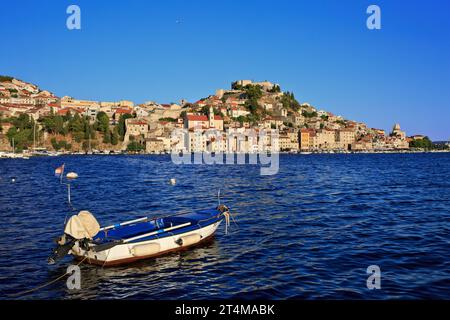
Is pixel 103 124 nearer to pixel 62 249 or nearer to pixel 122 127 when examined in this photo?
pixel 122 127

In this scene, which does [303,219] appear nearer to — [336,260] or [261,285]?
[336,260]

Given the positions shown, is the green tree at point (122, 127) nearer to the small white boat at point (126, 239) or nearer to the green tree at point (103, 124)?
the green tree at point (103, 124)

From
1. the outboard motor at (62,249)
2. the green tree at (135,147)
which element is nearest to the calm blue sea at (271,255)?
the outboard motor at (62,249)

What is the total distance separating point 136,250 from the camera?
1257 centimetres

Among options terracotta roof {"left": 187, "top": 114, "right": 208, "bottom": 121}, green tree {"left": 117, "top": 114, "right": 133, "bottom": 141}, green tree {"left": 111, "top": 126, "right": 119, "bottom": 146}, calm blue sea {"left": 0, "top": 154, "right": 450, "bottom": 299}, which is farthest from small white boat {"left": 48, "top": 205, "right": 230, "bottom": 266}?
green tree {"left": 117, "top": 114, "right": 133, "bottom": 141}

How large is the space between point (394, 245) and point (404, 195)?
56.4 ft

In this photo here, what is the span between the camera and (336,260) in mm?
12680

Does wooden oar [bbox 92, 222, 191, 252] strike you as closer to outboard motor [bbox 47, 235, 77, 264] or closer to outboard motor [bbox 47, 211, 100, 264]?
outboard motor [bbox 47, 211, 100, 264]

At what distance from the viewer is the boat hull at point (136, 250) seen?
12266 millimetres

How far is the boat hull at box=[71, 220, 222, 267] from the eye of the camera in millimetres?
12266

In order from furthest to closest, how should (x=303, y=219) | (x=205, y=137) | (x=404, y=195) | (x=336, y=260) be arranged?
1. (x=205, y=137)
2. (x=404, y=195)
3. (x=303, y=219)
4. (x=336, y=260)

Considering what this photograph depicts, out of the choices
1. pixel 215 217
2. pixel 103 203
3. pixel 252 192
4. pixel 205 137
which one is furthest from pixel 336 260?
pixel 205 137

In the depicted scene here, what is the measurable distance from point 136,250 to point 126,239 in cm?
48

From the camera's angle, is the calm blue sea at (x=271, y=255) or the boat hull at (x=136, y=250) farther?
the boat hull at (x=136, y=250)
